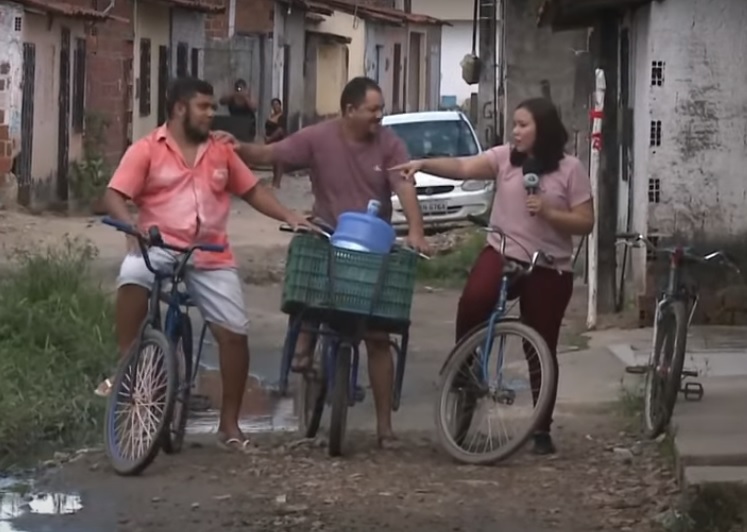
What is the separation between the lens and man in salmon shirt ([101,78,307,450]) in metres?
8.03

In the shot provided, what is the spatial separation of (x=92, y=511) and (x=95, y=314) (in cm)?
411

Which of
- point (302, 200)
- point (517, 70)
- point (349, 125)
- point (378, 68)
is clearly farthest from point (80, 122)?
point (378, 68)

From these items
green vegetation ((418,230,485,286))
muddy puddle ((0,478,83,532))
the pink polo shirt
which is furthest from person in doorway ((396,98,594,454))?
green vegetation ((418,230,485,286))

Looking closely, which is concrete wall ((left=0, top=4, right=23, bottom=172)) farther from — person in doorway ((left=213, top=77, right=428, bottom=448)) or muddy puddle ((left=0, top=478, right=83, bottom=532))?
muddy puddle ((left=0, top=478, right=83, bottom=532))

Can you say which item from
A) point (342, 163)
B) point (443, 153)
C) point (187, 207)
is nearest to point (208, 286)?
point (187, 207)

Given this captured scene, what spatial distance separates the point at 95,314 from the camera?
36.8 ft

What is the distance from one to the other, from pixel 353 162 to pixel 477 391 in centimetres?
120

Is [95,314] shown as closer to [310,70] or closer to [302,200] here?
[302,200]

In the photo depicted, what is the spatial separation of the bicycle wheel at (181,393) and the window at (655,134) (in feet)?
17.3

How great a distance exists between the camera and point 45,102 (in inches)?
963

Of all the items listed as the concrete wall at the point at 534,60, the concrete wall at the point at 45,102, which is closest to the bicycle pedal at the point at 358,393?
the concrete wall at the point at 45,102

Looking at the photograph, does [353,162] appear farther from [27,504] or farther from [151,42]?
[151,42]

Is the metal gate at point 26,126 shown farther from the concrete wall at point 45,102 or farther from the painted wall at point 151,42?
the painted wall at point 151,42

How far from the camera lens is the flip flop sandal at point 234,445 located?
8.30m
